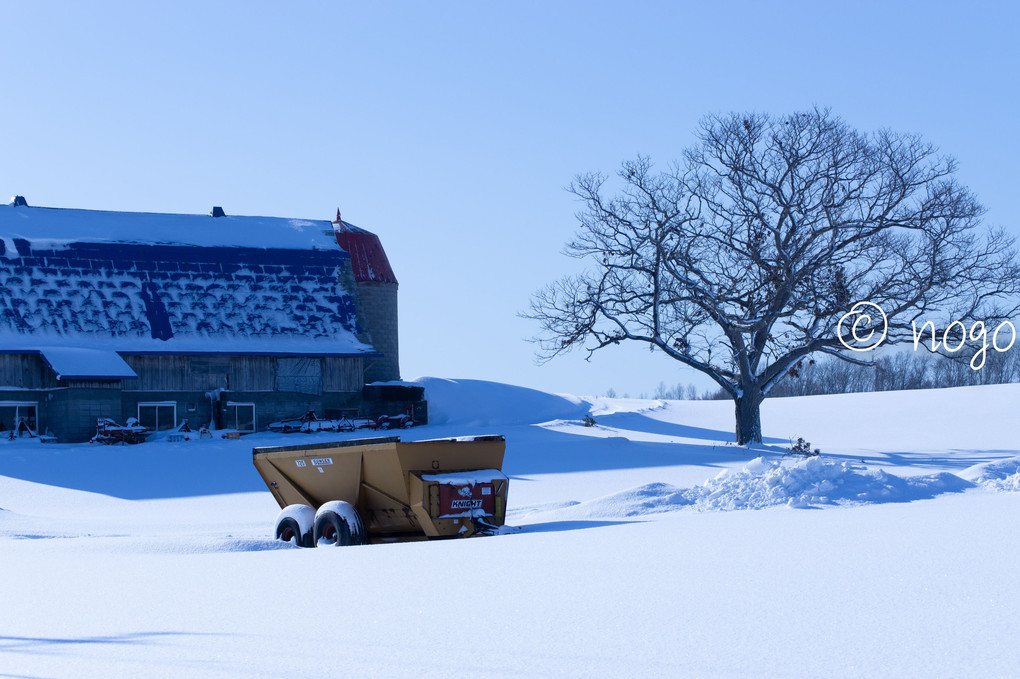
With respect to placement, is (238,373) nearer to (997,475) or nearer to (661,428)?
(661,428)

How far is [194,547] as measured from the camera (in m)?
13.2

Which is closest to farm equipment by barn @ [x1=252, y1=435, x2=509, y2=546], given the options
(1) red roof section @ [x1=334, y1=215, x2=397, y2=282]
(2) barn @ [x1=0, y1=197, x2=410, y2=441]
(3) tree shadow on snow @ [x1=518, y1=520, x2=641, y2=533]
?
(3) tree shadow on snow @ [x1=518, y1=520, x2=641, y2=533]

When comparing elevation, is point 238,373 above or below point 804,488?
above

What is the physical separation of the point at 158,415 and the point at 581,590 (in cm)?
3194

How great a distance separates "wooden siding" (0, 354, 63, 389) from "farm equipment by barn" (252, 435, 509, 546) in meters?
23.0

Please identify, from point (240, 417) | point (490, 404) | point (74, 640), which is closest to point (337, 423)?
point (240, 417)

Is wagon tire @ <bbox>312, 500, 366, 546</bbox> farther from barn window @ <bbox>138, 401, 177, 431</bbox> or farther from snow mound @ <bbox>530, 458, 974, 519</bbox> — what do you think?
barn window @ <bbox>138, 401, 177, 431</bbox>

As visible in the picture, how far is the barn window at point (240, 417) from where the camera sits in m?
38.7

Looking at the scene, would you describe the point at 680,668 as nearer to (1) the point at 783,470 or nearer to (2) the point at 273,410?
(1) the point at 783,470

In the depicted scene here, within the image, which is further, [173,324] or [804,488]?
[173,324]

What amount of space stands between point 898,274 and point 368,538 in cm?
2297

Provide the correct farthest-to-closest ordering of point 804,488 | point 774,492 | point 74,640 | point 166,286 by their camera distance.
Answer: point 166,286, point 804,488, point 774,492, point 74,640

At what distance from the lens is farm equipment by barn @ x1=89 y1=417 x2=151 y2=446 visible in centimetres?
3400

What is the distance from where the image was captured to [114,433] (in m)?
34.0
